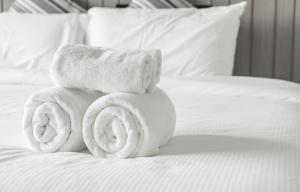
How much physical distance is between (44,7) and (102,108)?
1.67m

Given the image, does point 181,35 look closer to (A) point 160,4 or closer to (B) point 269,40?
(A) point 160,4

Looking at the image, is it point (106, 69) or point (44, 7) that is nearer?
point (106, 69)

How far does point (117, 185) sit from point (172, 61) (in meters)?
1.36

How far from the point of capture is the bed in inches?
35.7

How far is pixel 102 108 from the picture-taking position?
44.6 inches

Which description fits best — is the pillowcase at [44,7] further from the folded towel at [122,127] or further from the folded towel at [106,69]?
the folded towel at [122,127]

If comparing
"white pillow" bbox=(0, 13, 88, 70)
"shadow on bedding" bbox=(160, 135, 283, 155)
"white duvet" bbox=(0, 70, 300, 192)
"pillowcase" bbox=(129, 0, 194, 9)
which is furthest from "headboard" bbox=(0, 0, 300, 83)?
"shadow on bedding" bbox=(160, 135, 283, 155)

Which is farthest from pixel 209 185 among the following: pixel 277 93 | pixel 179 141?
pixel 277 93

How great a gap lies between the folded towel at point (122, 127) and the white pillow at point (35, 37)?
1.33 meters

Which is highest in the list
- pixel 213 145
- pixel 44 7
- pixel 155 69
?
pixel 44 7

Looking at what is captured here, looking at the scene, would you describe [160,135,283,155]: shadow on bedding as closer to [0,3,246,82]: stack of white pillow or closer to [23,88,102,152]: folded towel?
[23,88,102,152]: folded towel

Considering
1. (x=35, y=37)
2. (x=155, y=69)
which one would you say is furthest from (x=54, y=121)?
(x=35, y=37)

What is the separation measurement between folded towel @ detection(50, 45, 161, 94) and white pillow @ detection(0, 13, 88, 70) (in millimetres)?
1216

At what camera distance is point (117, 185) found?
0.90 m
